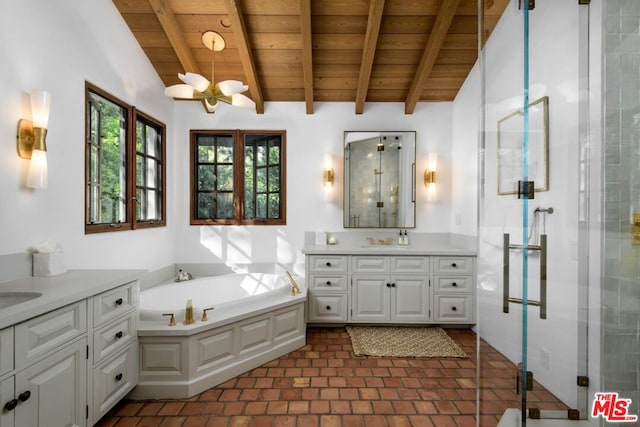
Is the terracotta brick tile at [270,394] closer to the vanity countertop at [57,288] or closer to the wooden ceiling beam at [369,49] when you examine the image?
the vanity countertop at [57,288]

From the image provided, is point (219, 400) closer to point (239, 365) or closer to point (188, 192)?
point (239, 365)

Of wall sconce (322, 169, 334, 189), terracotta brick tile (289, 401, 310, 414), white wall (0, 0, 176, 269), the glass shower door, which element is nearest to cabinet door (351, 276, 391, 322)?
wall sconce (322, 169, 334, 189)

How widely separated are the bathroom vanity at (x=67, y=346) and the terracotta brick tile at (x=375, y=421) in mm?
1472

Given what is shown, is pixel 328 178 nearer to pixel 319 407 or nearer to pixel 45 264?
pixel 319 407

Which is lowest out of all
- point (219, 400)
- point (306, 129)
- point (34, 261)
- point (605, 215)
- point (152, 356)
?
point (219, 400)

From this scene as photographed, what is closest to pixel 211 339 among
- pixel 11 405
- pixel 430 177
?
pixel 11 405

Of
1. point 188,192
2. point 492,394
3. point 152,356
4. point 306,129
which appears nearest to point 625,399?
point 492,394

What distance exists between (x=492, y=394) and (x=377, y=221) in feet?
8.32

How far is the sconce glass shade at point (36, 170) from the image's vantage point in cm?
200

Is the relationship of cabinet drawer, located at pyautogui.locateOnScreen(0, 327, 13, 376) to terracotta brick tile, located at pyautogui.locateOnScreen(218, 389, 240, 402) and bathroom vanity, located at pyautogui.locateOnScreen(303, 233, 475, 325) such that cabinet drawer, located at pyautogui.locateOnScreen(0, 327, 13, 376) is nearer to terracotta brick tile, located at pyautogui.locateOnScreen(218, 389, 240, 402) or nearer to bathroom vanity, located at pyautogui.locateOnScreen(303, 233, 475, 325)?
terracotta brick tile, located at pyautogui.locateOnScreen(218, 389, 240, 402)

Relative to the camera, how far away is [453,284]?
353 centimetres

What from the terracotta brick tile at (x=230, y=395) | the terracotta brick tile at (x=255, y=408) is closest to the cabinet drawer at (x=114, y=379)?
the terracotta brick tile at (x=230, y=395)

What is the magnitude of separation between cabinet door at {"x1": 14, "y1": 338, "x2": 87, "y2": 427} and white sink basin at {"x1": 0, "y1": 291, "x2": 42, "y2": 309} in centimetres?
31

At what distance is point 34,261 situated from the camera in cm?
202
